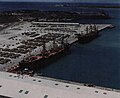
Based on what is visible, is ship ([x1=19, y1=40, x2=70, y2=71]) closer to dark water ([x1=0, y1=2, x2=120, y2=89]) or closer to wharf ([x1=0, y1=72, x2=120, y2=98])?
dark water ([x1=0, y1=2, x2=120, y2=89])

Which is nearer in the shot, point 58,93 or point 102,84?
point 58,93

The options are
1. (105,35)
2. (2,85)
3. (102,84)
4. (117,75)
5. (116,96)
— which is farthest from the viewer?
(105,35)

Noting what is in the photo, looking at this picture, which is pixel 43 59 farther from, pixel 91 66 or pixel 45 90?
pixel 45 90

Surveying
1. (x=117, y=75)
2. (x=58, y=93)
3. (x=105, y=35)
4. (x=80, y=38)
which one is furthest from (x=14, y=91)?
(x=105, y=35)

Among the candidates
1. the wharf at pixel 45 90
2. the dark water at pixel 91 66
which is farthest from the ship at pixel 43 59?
the wharf at pixel 45 90

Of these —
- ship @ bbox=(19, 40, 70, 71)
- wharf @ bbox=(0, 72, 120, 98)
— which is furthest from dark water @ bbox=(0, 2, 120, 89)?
wharf @ bbox=(0, 72, 120, 98)

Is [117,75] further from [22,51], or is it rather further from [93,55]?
[22,51]
